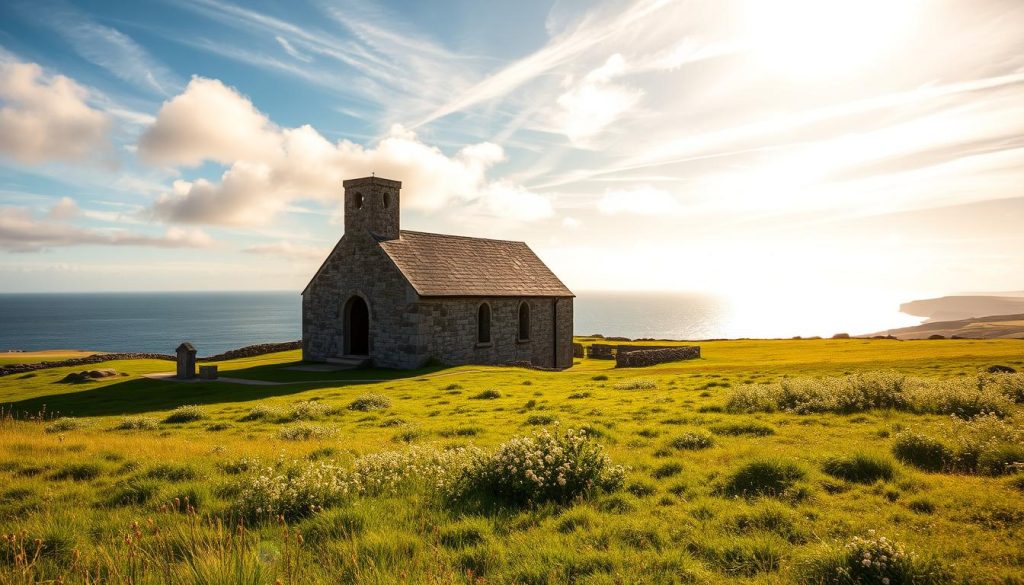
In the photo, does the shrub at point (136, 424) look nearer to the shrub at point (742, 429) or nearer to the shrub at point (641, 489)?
the shrub at point (641, 489)

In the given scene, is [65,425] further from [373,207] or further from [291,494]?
[373,207]

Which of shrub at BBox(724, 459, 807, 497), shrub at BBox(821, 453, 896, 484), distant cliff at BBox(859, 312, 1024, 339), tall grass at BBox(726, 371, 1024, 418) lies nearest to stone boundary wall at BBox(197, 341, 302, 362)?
tall grass at BBox(726, 371, 1024, 418)

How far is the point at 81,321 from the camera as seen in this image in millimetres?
187000

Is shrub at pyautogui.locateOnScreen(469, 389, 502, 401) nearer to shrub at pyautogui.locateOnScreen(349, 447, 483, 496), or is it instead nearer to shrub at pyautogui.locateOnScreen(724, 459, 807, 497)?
shrub at pyautogui.locateOnScreen(349, 447, 483, 496)

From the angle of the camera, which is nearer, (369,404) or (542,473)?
(542,473)

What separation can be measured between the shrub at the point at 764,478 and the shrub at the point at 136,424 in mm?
15848

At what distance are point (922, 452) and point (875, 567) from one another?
5453mm

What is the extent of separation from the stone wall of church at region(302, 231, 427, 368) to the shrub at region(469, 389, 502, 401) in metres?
11.0

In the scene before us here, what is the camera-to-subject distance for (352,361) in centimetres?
3266

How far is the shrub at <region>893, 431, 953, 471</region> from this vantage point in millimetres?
9062

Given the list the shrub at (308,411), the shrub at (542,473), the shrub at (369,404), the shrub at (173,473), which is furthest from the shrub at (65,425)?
the shrub at (542,473)

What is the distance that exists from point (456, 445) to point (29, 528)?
6.92m

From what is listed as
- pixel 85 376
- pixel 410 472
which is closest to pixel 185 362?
pixel 85 376

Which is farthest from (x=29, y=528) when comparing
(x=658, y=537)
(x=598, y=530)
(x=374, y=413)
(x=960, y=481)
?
(x=960, y=481)
